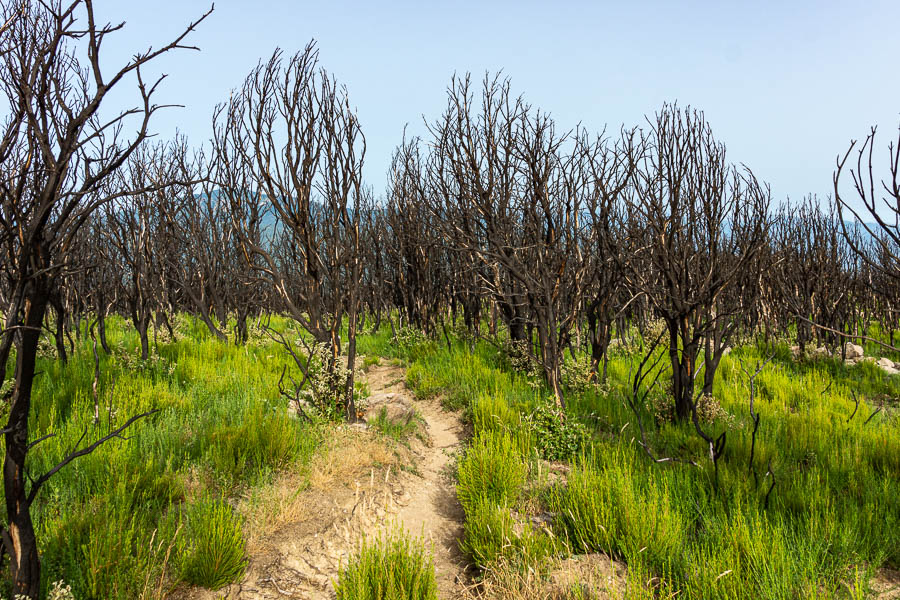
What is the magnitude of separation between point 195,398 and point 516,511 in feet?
12.9

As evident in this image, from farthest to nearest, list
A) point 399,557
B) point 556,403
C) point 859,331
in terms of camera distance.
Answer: point 859,331
point 556,403
point 399,557

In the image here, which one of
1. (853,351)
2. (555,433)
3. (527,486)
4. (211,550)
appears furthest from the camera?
(853,351)

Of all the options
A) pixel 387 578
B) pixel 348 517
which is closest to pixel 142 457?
pixel 348 517

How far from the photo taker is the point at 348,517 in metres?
3.68

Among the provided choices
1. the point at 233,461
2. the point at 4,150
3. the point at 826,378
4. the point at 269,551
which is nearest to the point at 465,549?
the point at 269,551

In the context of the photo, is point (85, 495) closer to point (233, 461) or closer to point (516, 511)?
point (233, 461)

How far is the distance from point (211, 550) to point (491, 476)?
219 cm

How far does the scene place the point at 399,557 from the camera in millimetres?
2713

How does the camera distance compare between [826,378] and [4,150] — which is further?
[826,378]

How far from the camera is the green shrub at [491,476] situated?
151 inches

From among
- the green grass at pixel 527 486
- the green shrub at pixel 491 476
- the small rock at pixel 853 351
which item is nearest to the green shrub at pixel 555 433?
the green grass at pixel 527 486

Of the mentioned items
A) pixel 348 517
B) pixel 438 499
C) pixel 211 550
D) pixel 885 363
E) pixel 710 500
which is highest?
pixel 885 363

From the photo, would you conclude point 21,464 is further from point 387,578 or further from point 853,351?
point 853,351

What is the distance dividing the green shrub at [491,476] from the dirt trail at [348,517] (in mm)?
283
